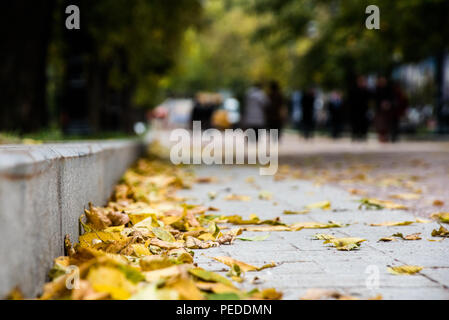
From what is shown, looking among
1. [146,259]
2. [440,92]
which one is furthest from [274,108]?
[146,259]

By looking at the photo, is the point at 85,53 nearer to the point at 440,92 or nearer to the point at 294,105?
the point at 440,92

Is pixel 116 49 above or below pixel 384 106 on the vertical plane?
above

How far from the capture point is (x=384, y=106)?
22281 millimetres

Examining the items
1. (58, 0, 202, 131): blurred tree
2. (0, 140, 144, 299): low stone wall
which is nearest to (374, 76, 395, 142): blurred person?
(58, 0, 202, 131): blurred tree

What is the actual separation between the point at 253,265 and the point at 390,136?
72.0 feet

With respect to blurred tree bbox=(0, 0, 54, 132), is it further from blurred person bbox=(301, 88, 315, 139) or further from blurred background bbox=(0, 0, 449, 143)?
blurred person bbox=(301, 88, 315, 139)

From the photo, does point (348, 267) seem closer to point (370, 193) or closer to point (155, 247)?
point (155, 247)

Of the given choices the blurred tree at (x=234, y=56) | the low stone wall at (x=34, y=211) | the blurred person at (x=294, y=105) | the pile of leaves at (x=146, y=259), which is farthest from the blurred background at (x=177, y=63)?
the blurred tree at (x=234, y=56)

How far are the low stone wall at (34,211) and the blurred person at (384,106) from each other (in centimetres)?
1882

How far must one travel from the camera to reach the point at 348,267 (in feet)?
12.3

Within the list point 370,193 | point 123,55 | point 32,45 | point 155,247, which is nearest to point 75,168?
point 155,247

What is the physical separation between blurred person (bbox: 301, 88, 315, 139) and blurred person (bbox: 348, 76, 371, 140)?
3.38 m

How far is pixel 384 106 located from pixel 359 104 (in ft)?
6.11

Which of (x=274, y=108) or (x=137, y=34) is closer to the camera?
(x=137, y=34)
